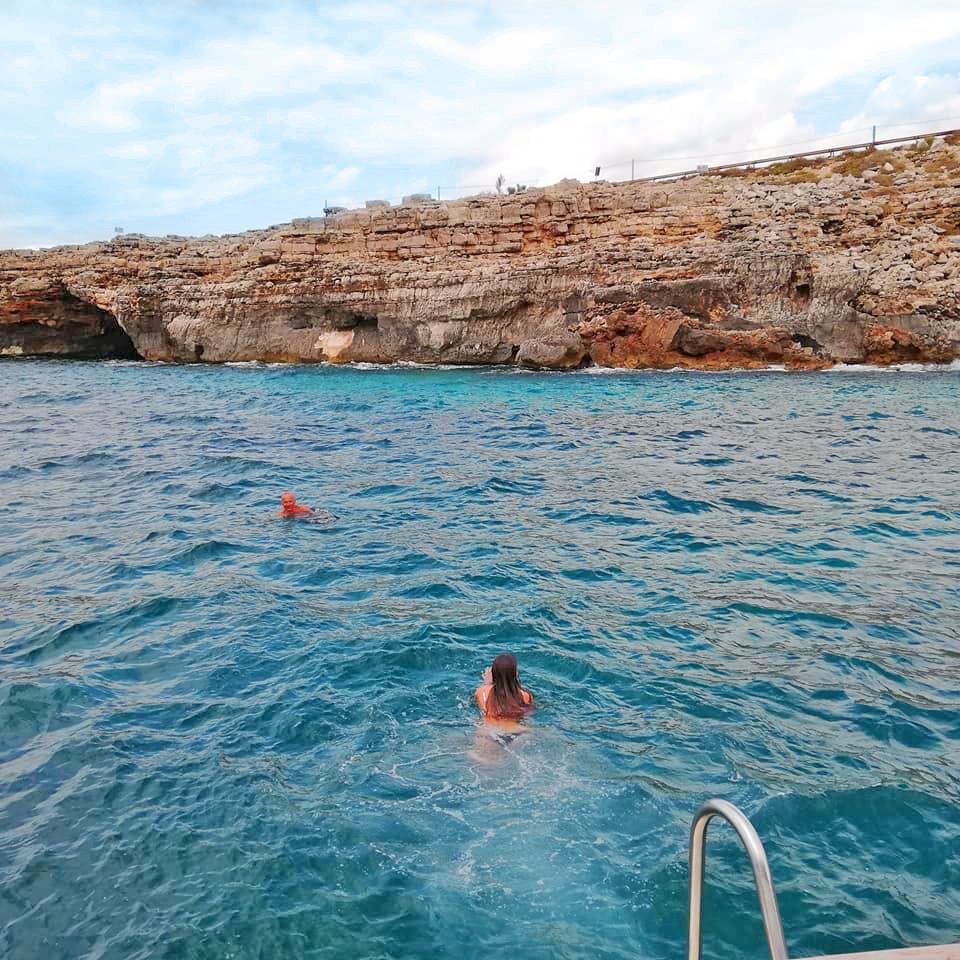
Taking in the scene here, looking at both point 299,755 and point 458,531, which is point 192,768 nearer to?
point 299,755

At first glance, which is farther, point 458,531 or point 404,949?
point 458,531

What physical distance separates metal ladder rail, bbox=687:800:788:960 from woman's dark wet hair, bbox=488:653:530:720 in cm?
349

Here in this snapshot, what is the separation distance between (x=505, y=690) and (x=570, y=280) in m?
29.2

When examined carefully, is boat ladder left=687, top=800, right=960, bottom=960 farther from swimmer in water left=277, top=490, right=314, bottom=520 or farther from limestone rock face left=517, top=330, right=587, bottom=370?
limestone rock face left=517, top=330, right=587, bottom=370

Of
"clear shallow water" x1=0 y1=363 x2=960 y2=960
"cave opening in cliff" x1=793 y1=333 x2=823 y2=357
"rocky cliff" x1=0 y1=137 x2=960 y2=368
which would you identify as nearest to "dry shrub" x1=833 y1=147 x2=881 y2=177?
"rocky cliff" x1=0 y1=137 x2=960 y2=368

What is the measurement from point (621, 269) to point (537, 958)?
31478 millimetres

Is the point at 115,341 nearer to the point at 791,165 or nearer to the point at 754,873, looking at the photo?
the point at 791,165

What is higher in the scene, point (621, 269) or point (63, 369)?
point (621, 269)

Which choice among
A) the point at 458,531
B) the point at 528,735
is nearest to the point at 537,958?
the point at 528,735

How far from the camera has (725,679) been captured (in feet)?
20.9

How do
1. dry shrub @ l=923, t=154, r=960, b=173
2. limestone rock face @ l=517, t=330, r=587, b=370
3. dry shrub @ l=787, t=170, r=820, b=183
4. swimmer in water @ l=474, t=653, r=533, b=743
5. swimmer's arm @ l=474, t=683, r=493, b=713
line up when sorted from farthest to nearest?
dry shrub @ l=787, t=170, r=820, b=183 < dry shrub @ l=923, t=154, r=960, b=173 < limestone rock face @ l=517, t=330, r=587, b=370 < swimmer's arm @ l=474, t=683, r=493, b=713 < swimmer in water @ l=474, t=653, r=533, b=743

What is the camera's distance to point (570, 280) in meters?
33.0

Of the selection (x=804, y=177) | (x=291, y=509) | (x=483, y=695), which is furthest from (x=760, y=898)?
(x=804, y=177)

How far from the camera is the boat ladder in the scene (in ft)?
5.83
